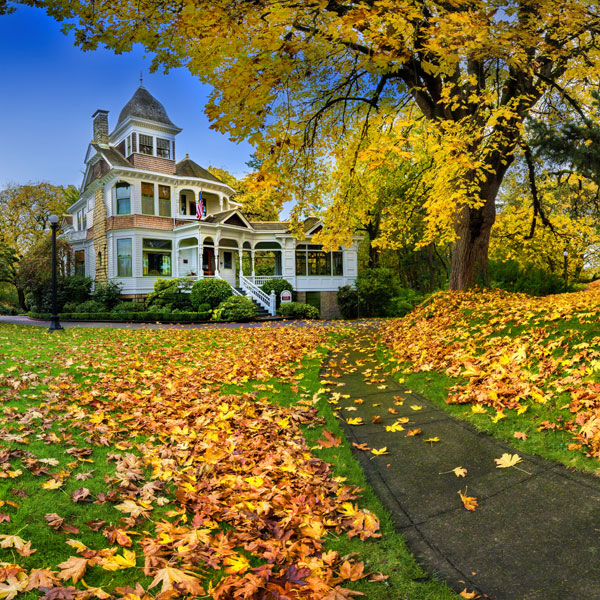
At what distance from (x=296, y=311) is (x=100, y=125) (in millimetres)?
22711

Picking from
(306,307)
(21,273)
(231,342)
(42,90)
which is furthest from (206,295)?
(21,273)

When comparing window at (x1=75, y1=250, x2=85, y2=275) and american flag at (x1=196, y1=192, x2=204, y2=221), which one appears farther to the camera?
window at (x1=75, y1=250, x2=85, y2=275)

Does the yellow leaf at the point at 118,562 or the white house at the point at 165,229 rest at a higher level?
the white house at the point at 165,229

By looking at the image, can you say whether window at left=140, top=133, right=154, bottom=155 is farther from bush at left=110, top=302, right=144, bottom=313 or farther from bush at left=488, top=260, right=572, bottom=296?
bush at left=488, top=260, right=572, bottom=296

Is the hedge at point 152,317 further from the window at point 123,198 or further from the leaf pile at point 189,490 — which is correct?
the leaf pile at point 189,490

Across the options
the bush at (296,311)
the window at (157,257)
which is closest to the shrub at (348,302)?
the bush at (296,311)

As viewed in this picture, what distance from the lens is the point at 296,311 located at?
850 inches

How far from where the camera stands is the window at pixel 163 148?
1029 inches

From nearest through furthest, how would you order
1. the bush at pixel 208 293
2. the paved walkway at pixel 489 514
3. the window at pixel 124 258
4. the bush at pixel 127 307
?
the paved walkway at pixel 489 514 < the bush at pixel 208 293 < the bush at pixel 127 307 < the window at pixel 124 258

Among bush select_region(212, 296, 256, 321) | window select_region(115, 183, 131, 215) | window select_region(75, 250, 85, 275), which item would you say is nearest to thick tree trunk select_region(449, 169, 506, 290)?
bush select_region(212, 296, 256, 321)

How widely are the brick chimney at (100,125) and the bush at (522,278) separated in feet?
96.0

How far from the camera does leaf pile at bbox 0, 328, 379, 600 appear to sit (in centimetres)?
205

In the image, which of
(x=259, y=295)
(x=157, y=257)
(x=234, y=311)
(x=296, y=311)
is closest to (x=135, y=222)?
(x=157, y=257)

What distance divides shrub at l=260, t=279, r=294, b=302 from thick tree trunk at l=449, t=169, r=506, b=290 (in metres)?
14.6
